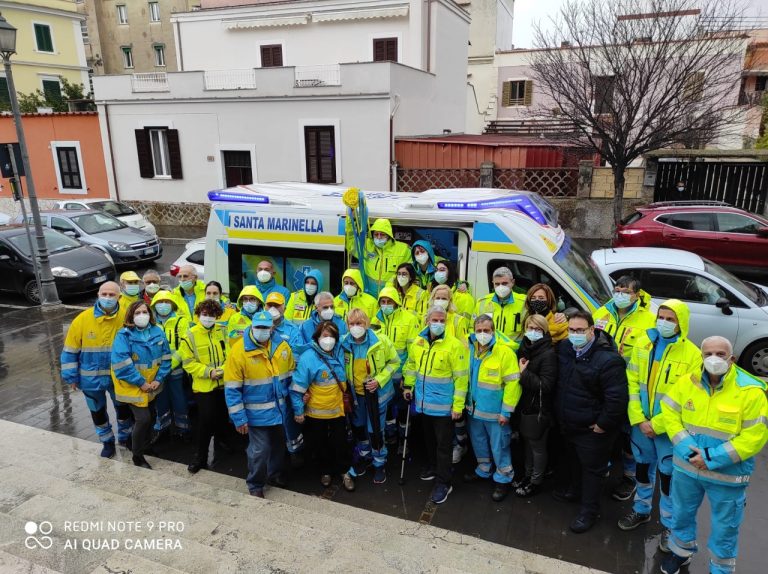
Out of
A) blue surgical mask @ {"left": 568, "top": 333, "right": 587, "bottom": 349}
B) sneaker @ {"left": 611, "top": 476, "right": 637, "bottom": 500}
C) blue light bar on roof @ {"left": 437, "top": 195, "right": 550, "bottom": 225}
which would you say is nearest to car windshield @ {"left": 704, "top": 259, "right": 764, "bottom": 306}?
blue light bar on roof @ {"left": 437, "top": 195, "right": 550, "bottom": 225}

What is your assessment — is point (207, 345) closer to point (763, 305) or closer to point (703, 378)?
point (703, 378)

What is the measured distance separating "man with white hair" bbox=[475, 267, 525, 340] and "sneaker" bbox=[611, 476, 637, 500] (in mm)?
1633

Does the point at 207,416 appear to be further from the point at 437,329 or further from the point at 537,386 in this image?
the point at 537,386

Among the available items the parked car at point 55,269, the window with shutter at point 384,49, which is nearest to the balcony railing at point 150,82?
the window with shutter at point 384,49

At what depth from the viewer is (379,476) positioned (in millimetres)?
5320

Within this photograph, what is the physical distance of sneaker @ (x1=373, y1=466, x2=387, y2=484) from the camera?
531 cm

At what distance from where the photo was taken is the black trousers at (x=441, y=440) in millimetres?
4898

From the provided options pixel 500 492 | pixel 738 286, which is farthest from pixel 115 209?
pixel 738 286

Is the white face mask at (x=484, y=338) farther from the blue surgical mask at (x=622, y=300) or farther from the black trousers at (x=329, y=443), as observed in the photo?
the black trousers at (x=329, y=443)

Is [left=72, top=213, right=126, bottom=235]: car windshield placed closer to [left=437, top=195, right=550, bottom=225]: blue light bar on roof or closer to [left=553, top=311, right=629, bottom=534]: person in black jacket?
[left=437, top=195, right=550, bottom=225]: blue light bar on roof

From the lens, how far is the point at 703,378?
3.62 m

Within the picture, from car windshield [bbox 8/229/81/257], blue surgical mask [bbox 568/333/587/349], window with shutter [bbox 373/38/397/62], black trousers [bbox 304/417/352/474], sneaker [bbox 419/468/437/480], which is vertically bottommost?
sneaker [bbox 419/468/437/480]

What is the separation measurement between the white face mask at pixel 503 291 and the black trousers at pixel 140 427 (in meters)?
3.65

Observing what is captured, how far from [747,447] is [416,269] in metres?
3.91
